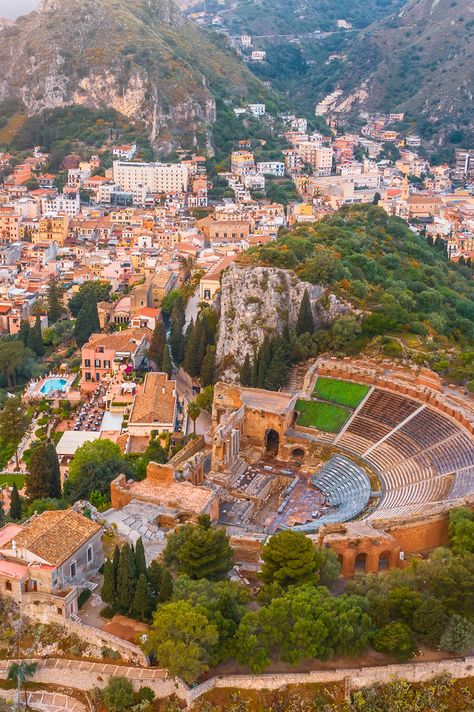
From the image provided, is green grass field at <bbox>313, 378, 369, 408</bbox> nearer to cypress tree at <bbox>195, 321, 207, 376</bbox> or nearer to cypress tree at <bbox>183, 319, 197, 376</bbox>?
cypress tree at <bbox>195, 321, 207, 376</bbox>

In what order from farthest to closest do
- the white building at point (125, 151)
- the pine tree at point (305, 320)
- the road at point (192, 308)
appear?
the white building at point (125, 151), the road at point (192, 308), the pine tree at point (305, 320)

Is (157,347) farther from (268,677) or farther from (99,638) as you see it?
(268,677)

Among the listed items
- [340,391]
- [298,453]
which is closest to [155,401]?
[298,453]

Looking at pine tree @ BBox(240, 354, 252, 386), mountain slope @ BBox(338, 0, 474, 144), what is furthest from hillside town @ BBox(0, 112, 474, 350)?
mountain slope @ BBox(338, 0, 474, 144)

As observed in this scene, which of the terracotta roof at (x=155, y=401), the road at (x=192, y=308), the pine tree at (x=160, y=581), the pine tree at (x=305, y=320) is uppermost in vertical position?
the pine tree at (x=305, y=320)

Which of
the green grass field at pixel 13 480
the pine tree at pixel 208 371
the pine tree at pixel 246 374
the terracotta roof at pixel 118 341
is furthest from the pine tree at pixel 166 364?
the green grass field at pixel 13 480

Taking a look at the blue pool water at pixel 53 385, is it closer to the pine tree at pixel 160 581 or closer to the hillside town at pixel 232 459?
the hillside town at pixel 232 459
